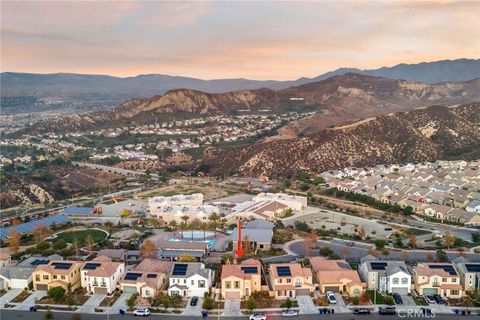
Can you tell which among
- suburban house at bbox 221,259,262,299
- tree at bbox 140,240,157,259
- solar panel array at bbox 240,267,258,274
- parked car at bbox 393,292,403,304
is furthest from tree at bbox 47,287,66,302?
parked car at bbox 393,292,403,304

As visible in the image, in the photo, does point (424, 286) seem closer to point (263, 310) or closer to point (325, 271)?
point (325, 271)

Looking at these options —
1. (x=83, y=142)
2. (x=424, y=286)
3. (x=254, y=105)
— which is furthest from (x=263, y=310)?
(x=254, y=105)

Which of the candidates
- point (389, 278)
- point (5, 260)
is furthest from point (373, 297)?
point (5, 260)

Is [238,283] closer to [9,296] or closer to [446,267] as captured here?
[446,267]

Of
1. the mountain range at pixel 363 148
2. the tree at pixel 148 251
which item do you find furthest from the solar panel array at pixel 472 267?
the mountain range at pixel 363 148

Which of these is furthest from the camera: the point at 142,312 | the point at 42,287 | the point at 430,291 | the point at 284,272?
the point at 42,287

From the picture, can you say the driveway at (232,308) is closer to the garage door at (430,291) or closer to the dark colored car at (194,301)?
the dark colored car at (194,301)
